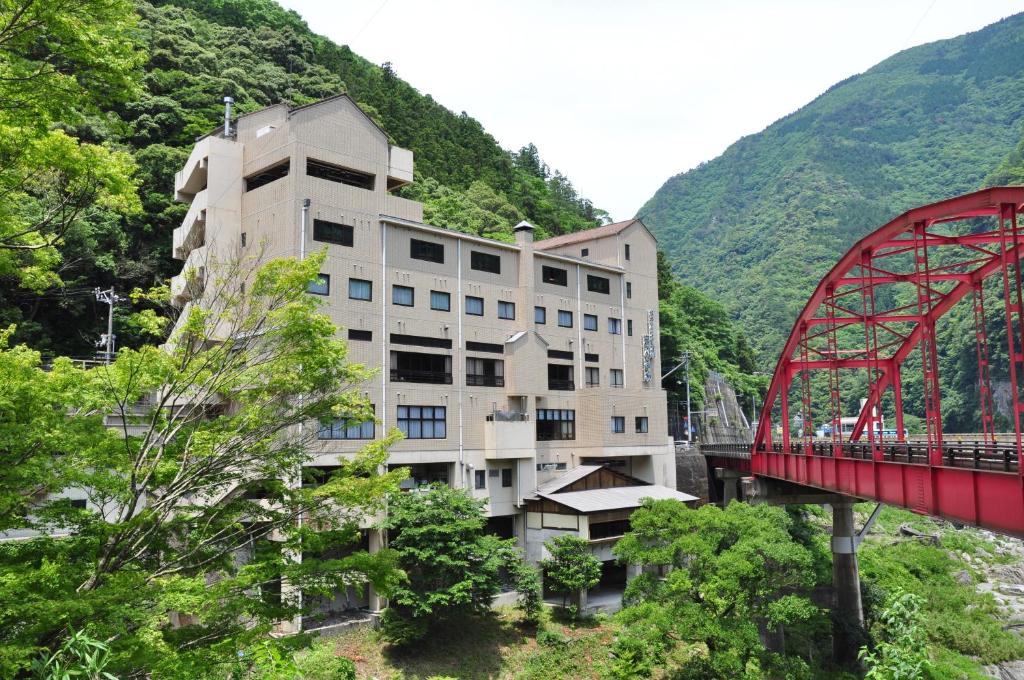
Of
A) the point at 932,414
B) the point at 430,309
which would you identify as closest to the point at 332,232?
the point at 430,309

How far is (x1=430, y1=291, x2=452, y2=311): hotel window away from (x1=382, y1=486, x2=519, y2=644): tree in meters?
10.1

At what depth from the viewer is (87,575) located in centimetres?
1249

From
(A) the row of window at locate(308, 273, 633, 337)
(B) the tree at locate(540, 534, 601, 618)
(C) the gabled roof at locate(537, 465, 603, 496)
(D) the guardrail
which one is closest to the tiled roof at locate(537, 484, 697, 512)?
(C) the gabled roof at locate(537, 465, 603, 496)

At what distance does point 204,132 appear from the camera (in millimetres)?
50531

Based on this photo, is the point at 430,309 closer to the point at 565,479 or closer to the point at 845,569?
the point at 565,479

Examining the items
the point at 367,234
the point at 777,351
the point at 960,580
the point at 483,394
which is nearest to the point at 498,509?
the point at 483,394

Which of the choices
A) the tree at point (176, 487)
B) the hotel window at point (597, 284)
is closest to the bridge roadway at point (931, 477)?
the tree at point (176, 487)

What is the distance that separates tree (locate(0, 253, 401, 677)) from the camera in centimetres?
1135

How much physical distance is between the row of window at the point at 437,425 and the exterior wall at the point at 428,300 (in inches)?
12.0

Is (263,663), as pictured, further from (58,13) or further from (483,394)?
(483,394)

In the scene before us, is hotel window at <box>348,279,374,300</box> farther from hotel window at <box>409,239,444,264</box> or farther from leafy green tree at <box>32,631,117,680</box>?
leafy green tree at <box>32,631,117,680</box>

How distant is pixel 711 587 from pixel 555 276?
70.9 feet

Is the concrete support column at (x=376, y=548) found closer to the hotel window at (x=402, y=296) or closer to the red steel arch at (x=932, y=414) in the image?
the hotel window at (x=402, y=296)

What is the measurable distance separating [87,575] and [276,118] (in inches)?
1054
